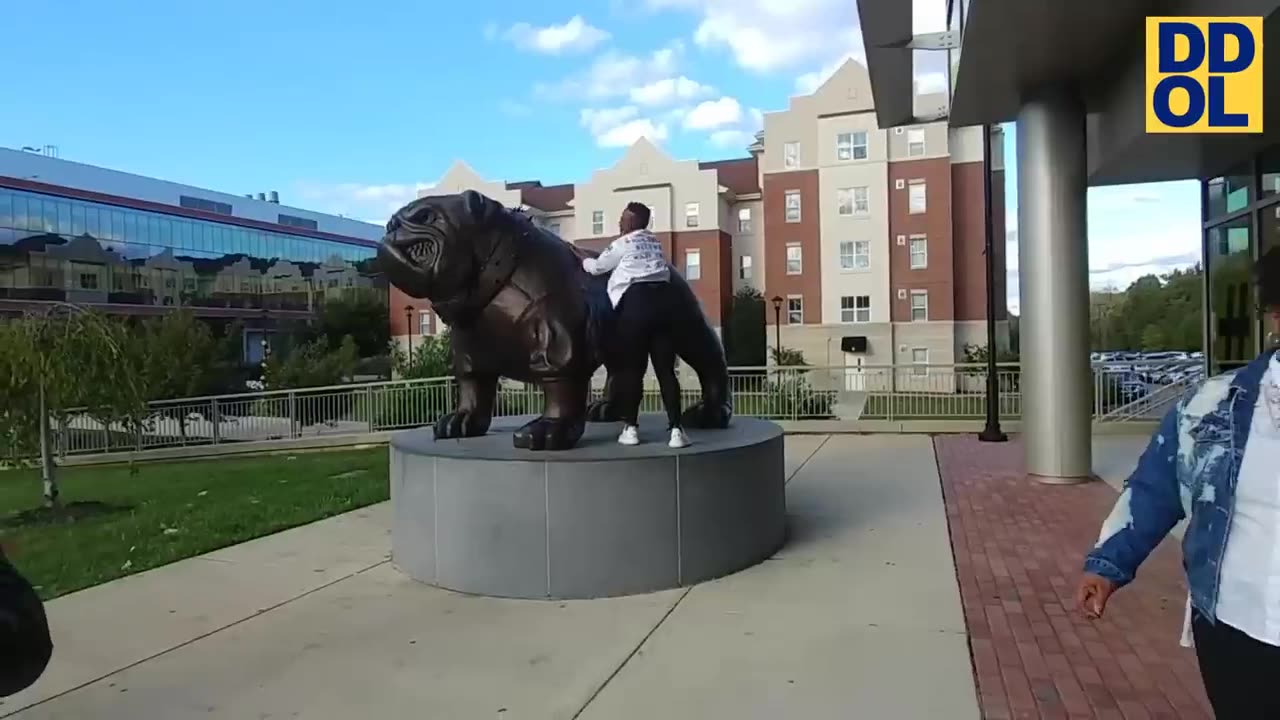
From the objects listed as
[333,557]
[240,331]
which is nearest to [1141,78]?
[333,557]

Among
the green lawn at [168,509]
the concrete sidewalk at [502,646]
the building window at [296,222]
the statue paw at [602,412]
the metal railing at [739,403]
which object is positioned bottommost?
the green lawn at [168,509]

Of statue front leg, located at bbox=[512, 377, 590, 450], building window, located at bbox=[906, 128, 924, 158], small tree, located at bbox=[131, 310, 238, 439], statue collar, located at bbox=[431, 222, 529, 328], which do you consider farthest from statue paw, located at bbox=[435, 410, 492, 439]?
building window, located at bbox=[906, 128, 924, 158]

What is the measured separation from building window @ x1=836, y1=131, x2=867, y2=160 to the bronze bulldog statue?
34.2 m

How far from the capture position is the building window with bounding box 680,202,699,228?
1702 inches

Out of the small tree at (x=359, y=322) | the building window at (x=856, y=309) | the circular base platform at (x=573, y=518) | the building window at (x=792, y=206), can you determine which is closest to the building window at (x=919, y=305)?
the building window at (x=856, y=309)

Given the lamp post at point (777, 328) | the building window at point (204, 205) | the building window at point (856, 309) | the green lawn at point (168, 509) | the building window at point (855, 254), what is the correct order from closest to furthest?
the green lawn at point (168, 509), the lamp post at point (777, 328), the building window at point (855, 254), the building window at point (856, 309), the building window at point (204, 205)

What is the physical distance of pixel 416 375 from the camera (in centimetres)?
2205

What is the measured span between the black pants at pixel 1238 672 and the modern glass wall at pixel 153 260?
41.4 metres

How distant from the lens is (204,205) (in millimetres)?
63812

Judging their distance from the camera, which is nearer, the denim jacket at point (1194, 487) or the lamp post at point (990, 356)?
the denim jacket at point (1194, 487)

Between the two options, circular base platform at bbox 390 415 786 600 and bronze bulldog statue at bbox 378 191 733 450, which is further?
bronze bulldog statue at bbox 378 191 733 450

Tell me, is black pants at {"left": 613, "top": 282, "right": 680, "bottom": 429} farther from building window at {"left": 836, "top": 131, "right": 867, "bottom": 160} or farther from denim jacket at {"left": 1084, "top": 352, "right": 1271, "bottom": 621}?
building window at {"left": 836, "top": 131, "right": 867, "bottom": 160}

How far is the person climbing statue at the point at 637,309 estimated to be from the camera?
5.57 metres

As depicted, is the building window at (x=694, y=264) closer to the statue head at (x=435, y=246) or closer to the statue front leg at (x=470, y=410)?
the statue front leg at (x=470, y=410)
